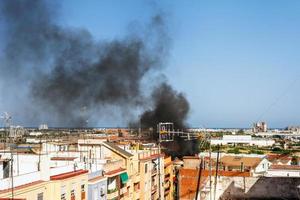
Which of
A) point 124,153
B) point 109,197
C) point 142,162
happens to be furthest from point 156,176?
point 109,197

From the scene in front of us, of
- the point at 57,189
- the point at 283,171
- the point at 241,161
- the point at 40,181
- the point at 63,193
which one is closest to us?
the point at 40,181

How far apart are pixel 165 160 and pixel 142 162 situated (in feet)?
22.5

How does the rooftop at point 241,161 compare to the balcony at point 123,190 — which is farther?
the rooftop at point 241,161

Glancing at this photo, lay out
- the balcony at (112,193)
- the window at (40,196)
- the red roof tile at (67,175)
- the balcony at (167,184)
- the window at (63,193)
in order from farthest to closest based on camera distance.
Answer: the balcony at (167,184), the balcony at (112,193), the window at (63,193), the red roof tile at (67,175), the window at (40,196)

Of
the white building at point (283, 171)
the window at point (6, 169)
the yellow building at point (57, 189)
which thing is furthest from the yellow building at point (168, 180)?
the window at point (6, 169)

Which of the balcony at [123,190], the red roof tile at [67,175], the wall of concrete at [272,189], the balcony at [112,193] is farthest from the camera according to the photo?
the balcony at [123,190]

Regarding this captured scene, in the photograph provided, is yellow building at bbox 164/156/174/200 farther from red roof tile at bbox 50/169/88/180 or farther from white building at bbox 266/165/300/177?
red roof tile at bbox 50/169/88/180

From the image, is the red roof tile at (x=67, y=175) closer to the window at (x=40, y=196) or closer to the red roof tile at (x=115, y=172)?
the window at (x=40, y=196)

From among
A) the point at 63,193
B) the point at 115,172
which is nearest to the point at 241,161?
the point at 115,172

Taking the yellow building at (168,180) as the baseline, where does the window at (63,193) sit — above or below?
above

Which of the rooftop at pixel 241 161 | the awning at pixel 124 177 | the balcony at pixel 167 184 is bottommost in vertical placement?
the balcony at pixel 167 184

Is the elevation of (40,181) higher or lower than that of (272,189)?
higher

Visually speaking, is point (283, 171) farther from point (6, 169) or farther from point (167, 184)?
point (6, 169)

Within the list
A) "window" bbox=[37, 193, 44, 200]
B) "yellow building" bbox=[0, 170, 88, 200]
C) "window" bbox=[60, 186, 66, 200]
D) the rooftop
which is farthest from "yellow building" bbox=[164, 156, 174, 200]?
"window" bbox=[37, 193, 44, 200]
